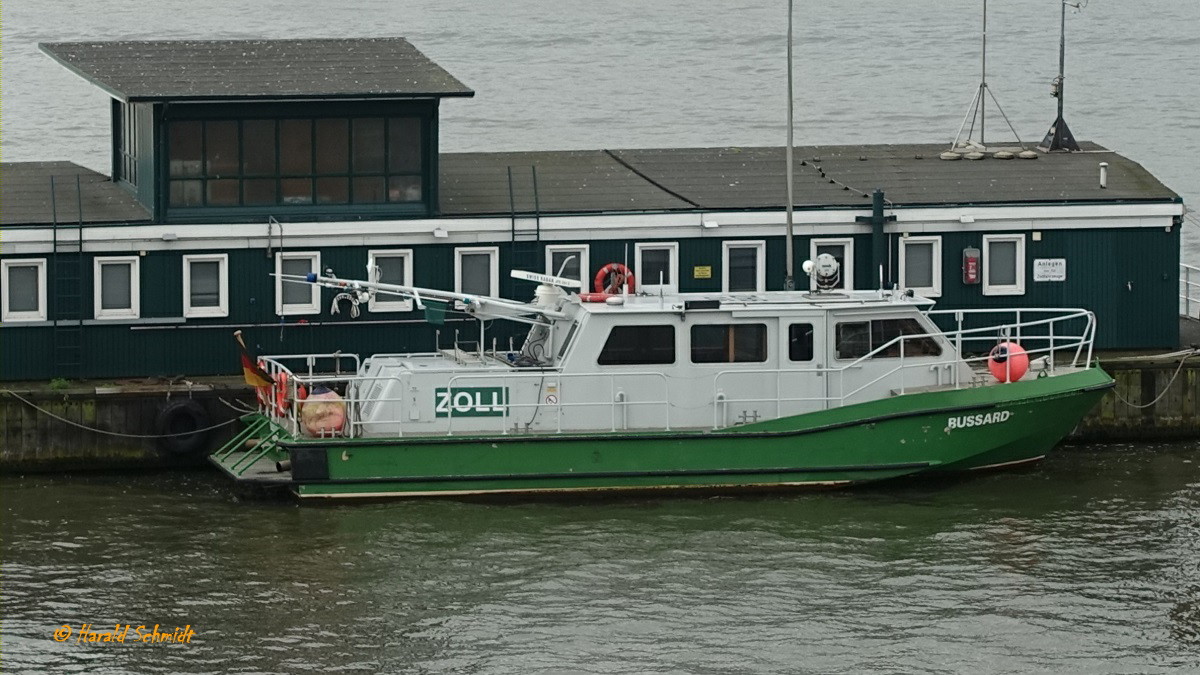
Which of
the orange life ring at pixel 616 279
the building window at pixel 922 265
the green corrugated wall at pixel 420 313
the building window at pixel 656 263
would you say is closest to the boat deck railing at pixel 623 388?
the green corrugated wall at pixel 420 313

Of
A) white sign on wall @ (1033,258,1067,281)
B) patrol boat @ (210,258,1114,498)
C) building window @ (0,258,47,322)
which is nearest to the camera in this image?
patrol boat @ (210,258,1114,498)

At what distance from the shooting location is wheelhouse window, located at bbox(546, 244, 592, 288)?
95.2ft

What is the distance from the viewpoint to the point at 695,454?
85.7ft

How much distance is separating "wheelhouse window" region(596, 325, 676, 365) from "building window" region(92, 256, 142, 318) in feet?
20.3

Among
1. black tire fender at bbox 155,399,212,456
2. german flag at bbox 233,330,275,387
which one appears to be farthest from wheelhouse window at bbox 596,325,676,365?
black tire fender at bbox 155,399,212,456

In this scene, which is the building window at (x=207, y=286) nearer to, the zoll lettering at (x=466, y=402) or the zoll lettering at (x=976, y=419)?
Answer: the zoll lettering at (x=466, y=402)

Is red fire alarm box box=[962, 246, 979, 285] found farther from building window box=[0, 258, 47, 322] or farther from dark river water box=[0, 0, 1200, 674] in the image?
building window box=[0, 258, 47, 322]

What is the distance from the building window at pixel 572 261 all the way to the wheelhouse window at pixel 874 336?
3963mm

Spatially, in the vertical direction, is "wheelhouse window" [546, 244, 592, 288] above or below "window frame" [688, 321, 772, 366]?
above

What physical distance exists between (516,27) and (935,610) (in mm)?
55836

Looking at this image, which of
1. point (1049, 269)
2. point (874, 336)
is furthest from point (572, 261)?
point (1049, 269)

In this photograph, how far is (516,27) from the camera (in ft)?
250

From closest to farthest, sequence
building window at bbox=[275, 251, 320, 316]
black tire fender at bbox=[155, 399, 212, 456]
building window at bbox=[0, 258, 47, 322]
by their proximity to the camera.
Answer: black tire fender at bbox=[155, 399, 212, 456]
building window at bbox=[0, 258, 47, 322]
building window at bbox=[275, 251, 320, 316]

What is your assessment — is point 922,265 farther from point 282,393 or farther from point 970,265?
point 282,393
